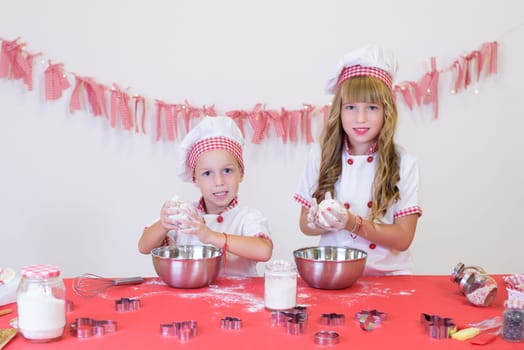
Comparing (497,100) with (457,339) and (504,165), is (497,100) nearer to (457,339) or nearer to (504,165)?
(504,165)

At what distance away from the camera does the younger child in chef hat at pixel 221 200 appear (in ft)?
5.26

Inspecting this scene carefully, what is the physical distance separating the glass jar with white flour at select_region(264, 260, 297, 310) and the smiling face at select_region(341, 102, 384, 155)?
0.64 meters

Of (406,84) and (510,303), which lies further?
(406,84)

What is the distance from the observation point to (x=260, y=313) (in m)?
1.13

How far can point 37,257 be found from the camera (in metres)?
2.49

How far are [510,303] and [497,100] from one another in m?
1.70

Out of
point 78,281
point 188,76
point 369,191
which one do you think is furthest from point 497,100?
point 78,281

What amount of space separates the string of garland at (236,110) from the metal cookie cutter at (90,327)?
60.5 inches

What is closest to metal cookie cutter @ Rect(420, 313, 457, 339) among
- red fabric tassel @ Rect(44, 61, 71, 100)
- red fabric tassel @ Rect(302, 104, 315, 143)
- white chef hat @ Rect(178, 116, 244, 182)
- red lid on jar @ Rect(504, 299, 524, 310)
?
red lid on jar @ Rect(504, 299, 524, 310)

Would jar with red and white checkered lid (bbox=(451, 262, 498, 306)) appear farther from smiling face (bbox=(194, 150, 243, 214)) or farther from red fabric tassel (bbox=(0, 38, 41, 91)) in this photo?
red fabric tassel (bbox=(0, 38, 41, 91))

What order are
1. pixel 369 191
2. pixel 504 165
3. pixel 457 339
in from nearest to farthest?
1. pixel 457 339
2. pixel 369 191
3. pixel 504 165

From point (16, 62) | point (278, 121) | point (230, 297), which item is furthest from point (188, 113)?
point (230, 297)

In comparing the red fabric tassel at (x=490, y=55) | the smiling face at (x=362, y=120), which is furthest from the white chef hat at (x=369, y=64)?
the red fabric tassel at (x=490, y=55)

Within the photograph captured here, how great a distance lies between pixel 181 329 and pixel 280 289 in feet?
0.82
